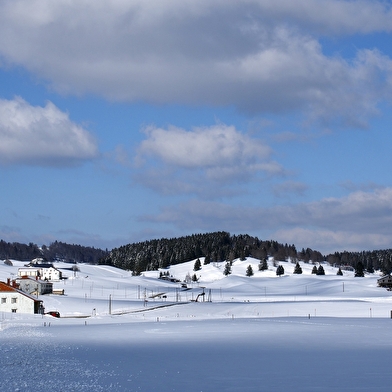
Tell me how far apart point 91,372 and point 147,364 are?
382 centimetres

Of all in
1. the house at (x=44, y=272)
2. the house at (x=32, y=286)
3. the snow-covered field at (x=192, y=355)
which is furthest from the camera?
A: the house at (x=44, y=272)

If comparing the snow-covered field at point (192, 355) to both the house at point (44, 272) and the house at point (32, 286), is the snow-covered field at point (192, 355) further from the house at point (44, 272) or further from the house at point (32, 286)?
the house at point (44, 272)

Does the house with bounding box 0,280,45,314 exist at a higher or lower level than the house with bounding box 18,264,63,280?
lower

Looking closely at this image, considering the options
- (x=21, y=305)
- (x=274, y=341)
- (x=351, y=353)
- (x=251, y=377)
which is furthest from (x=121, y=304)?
(x=251, y=377)

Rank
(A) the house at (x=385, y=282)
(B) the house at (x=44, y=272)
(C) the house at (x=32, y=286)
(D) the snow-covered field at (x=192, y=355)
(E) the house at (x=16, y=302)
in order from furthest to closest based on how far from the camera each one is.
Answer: (B) the house at (x=44, y=272) → (A) the house at (x=385, y=282) → (C) the house at (x=32, y=286) → (E) the house at (x=16, y=302) → (D) the snow-covered field at (x=192, y=355)

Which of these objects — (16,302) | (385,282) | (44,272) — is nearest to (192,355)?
(16,302)

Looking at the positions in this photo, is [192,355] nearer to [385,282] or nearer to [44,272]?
[385,282]

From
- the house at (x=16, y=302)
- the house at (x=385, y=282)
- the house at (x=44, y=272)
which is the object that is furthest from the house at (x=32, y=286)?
the house at (x=385, y=282)

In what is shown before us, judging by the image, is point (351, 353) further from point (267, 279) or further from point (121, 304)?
point (267, 279)

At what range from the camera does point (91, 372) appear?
1225 inches

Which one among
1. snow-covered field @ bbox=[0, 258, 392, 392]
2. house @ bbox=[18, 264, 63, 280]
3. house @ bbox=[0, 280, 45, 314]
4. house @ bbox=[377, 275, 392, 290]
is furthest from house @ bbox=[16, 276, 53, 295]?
house @ bbox=[377, 275, 392, 290]

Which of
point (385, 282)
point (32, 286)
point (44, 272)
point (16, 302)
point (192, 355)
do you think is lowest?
point (192, 355)

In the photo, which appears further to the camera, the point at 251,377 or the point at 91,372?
the point at 91,372

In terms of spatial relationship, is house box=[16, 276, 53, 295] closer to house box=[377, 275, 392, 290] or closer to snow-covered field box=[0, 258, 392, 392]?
snow-covered field box=[0, 258, 392, 392]
